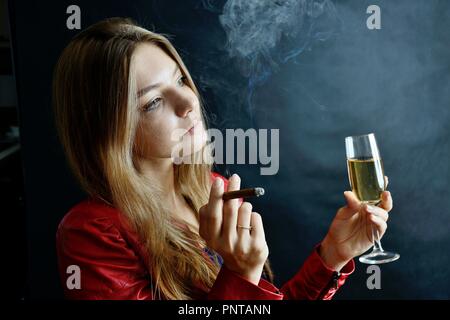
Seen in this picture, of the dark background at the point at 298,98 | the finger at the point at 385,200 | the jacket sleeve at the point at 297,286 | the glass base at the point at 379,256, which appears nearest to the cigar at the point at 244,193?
the jacket sleeve at the point at 297,286

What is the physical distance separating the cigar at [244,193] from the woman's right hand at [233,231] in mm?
19

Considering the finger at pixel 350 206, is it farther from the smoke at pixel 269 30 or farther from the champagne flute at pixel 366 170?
the smoke at pixel 269 30

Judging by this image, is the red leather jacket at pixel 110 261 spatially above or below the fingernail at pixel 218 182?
below

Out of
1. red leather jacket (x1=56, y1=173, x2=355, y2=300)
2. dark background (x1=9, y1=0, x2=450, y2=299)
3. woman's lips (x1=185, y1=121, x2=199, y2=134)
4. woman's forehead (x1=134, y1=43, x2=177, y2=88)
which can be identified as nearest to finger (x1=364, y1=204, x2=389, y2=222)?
red leather jacket (x1=56, y1=173, x2=355, y2=300)

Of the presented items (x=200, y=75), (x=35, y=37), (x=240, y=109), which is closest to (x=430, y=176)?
(x=240, y=109)

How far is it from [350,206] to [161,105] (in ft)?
2.03

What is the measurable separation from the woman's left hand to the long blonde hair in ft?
1.13

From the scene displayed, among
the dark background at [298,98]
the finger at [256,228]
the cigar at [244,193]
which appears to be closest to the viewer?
the cigar at [244,193]

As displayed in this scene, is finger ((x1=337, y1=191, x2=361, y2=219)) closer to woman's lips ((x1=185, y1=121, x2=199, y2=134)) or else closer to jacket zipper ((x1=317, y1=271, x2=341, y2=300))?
jacket zipper ((x1=317, y1=271, x2=341, y2=300))

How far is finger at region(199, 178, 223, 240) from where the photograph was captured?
1295 millimetres

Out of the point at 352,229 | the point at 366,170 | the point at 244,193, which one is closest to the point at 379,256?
the point at 352,229

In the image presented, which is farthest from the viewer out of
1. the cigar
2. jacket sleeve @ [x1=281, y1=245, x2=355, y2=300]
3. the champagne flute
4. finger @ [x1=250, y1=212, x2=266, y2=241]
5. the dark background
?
the dark background

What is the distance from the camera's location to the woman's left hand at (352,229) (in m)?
1.53
